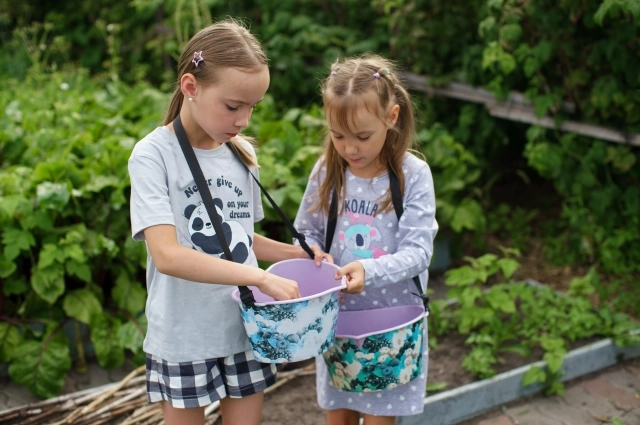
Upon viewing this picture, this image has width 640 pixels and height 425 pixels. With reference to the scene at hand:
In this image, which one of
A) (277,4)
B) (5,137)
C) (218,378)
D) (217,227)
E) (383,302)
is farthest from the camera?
(277,4)

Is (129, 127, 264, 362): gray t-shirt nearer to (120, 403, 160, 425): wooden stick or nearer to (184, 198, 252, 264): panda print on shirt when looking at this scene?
(184, 198, 252, 264): panda print on shirt

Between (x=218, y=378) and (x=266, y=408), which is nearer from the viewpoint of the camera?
(x=218, y=378)

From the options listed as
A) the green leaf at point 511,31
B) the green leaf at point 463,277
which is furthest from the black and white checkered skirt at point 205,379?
the green leaf at point 511,31

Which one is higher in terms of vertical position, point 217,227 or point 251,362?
point 217,227

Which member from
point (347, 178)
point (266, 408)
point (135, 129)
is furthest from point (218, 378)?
point (135, 129)

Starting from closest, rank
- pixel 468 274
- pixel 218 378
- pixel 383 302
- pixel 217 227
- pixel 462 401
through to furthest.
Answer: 1. pixel 217 227
2. pixel 218 378
3. pixel 383 302
4. pixel 462 401
5. pixel 468 274

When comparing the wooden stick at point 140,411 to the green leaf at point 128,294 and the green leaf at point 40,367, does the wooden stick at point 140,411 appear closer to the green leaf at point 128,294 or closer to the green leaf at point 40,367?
the green leaf at point 40,367

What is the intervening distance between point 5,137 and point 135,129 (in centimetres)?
75

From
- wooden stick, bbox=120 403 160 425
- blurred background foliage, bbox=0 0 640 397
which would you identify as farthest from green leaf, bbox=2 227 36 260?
wooden stick, bbox=120 403 160 425

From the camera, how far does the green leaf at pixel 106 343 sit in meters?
3.37

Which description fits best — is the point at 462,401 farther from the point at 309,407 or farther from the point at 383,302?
the point at 383,302

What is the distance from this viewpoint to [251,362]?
2111mm

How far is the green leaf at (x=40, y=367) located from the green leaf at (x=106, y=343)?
0.15 m

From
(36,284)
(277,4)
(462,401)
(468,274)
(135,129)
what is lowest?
(462,401)
